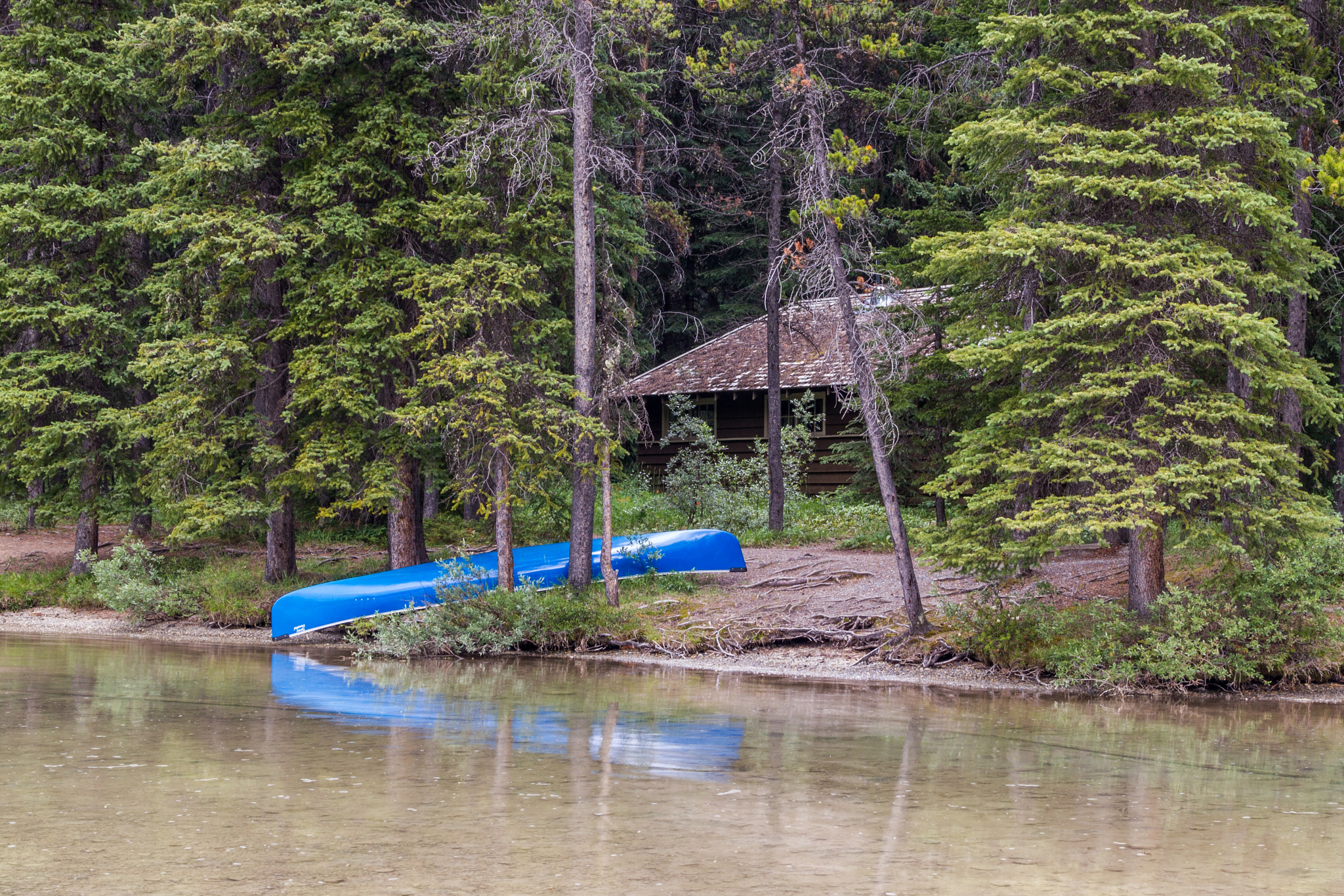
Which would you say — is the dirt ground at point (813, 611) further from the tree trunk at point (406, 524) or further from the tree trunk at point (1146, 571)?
the tree trunk at point (406, 524)

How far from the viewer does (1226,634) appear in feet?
45.9

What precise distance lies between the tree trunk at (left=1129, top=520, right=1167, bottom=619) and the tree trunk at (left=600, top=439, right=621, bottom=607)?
7456mm

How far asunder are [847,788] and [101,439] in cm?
1768

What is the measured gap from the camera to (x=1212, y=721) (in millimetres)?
12562

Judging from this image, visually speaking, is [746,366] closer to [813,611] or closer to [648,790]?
[813,611]

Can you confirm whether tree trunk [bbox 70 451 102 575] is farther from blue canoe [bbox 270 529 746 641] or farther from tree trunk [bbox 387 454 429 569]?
tree trunk [bbox 387 454 429 569]

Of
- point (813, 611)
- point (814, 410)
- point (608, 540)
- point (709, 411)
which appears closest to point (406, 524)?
point (608, 540)

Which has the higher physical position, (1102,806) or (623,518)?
(623,518)

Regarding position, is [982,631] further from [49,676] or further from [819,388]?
[819,388]

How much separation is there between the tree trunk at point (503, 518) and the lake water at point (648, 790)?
14.3ft

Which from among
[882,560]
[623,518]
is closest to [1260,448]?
[882,560]

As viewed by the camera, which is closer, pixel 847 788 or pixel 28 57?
pixel 847 788

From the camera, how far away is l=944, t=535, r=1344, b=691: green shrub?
545 inches

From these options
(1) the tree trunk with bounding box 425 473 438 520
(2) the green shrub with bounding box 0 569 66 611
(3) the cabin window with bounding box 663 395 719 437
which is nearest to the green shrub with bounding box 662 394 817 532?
(3) the cabin window with bounding box 663 395 719 437
